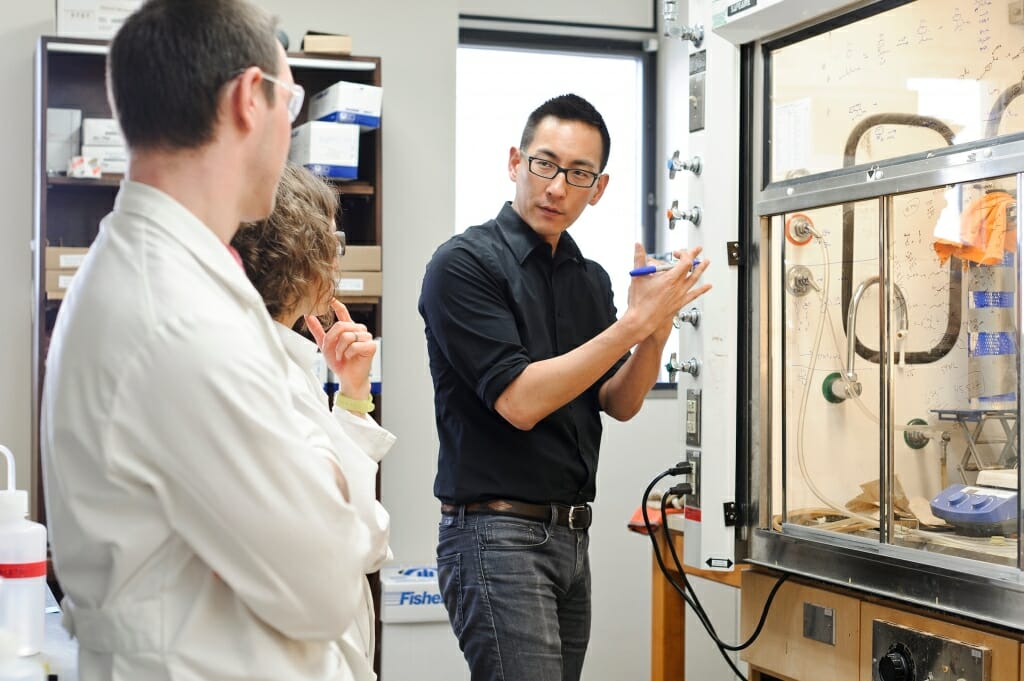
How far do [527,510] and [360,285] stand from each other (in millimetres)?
1731

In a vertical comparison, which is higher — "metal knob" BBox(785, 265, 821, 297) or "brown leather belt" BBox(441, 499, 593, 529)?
"metal knob" BBox(785, 265, 821, 297)

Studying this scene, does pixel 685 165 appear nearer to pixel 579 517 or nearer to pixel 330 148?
pixel 579 517

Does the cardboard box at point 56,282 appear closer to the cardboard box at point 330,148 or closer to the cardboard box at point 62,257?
A: the cardboard box at point 62,257

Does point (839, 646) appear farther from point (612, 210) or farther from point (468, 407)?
point (612, 210)

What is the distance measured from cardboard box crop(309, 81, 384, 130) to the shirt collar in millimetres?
1438

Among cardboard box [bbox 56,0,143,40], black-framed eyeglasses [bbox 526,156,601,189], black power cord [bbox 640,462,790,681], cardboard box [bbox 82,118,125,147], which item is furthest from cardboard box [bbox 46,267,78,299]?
black power cord [bbox 640,462,790,681]

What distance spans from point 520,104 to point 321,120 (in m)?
1.12

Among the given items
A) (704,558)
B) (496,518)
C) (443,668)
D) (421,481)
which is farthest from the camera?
(421,481)

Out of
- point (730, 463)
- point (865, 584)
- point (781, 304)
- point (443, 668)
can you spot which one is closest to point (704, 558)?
point (730, 463)

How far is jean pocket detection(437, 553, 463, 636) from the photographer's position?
198cm

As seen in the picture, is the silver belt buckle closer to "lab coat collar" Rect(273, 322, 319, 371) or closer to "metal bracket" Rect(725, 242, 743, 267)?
"metal bracket" Rect(725, 242, 743, 267)

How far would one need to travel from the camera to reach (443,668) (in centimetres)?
354

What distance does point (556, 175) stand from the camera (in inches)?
83.7

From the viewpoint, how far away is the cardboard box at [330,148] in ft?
11.4
